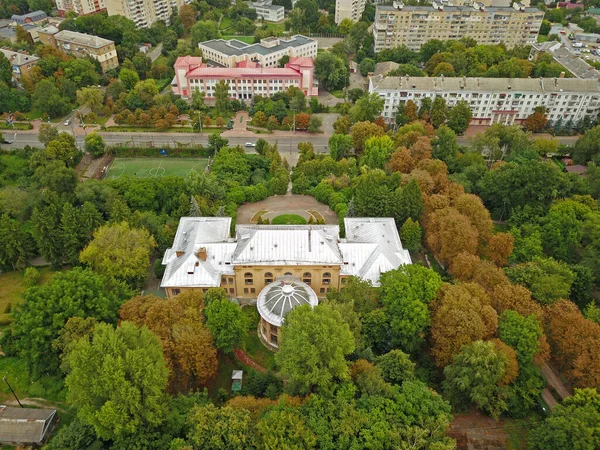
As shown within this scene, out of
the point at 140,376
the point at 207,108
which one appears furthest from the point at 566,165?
the point at 140,376

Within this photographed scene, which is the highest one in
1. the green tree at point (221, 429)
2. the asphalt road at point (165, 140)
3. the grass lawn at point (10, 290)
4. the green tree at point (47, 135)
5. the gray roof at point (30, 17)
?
the gray roof at point (30, 17)

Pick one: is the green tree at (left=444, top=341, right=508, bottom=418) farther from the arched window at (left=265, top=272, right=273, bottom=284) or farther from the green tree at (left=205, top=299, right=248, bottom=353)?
the arched window at (left=265, top=272, right=273, bottom=284)

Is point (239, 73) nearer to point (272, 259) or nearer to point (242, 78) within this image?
point (242, 78)

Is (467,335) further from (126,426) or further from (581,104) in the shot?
(581,104)

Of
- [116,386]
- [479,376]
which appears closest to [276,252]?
[116,386]

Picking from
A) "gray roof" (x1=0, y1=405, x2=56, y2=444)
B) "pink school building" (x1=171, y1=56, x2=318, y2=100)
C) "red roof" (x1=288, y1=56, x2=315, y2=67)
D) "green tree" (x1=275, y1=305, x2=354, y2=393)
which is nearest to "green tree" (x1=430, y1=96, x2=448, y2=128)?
"pink school building" (x1=171, y1=56, x2=318, y2=100)

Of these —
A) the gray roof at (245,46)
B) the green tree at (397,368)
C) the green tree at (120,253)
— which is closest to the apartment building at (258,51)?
the gray roof at (245,46)

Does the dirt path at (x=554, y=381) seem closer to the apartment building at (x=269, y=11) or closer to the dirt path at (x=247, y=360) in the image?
the dirt path at (x=247, y=360)
